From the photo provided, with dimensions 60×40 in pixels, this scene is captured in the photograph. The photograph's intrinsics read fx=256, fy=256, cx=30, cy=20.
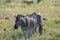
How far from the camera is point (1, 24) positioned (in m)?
14.4

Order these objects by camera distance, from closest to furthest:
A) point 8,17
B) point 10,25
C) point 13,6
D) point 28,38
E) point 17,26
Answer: point 28,38 → point 17,26 → point 10,25 → point 8,17 → point 13,6

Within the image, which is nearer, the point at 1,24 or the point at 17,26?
the point at 17,26

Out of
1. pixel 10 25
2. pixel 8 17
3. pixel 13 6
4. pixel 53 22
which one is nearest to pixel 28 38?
pixel 10 25

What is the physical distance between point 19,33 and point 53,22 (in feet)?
11.4

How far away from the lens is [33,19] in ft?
42.1

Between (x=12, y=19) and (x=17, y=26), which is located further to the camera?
(x=12, y=19)

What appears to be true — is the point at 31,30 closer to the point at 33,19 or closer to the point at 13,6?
the point at 33,19

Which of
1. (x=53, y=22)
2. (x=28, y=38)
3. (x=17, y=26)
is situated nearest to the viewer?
(x=28, y=38)

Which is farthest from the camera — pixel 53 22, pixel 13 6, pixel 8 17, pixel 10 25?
pixel 13 6

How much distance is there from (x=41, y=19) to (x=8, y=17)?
4227mm

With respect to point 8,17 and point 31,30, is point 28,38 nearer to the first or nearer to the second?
point 31,30

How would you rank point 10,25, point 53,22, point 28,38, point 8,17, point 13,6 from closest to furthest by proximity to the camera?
point 28,38, point 10,25, point 53,22, point 8,17, point 13,6

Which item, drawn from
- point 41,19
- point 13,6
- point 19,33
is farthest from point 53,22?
point 13,6

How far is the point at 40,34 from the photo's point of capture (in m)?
12.3
